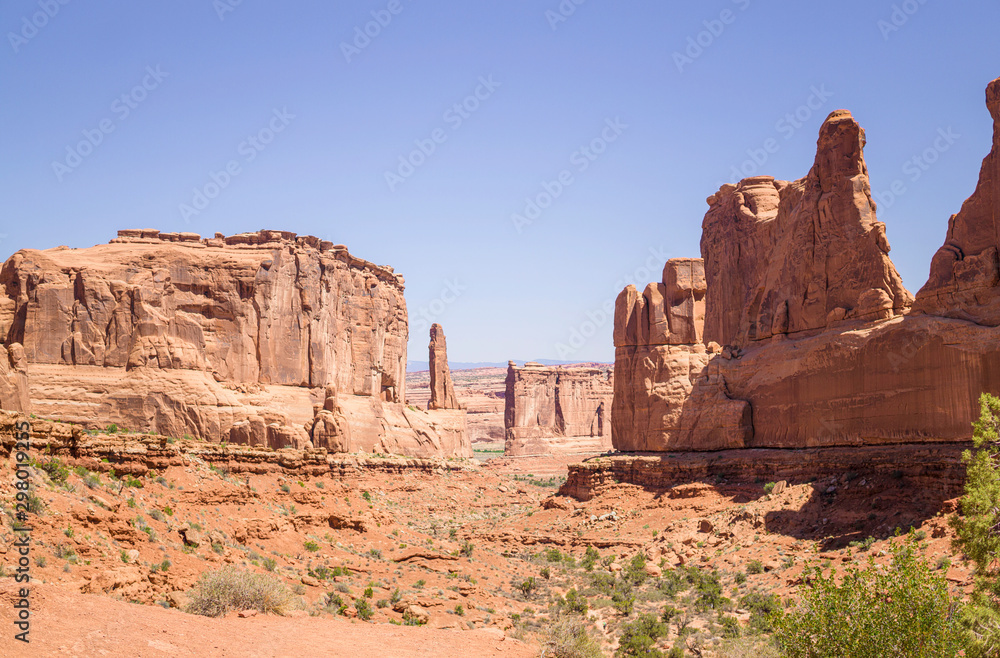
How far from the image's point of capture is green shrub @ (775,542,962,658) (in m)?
12.5

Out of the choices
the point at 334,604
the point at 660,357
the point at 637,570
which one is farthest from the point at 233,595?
the point at 660,357

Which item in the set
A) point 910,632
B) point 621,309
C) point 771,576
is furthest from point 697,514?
point 910,632

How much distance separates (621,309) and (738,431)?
13.3m

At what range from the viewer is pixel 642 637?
817 inches

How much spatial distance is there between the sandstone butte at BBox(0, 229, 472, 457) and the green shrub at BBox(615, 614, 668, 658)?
29548 millimetres

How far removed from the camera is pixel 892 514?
2677 centimetres

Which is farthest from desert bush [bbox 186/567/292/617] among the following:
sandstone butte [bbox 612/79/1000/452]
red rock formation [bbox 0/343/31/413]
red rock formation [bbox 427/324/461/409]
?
red rock formation [bbox 427/324/461/409]

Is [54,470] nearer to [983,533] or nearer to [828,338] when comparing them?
[983,533]

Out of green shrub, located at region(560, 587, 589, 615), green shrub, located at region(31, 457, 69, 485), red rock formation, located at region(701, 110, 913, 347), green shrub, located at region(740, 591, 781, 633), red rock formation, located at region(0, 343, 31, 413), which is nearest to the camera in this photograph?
green shrub, located at region(31, 457, 69, 485)

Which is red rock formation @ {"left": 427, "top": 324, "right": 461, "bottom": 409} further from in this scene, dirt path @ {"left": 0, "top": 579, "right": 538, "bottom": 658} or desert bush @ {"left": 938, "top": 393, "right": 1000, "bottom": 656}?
desert bush @ {"left": 938, "top": 393, "right": 1000, "bottom": 656}

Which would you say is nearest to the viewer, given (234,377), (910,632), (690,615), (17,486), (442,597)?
(910,632)

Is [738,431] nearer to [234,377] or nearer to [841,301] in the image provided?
[841,301]

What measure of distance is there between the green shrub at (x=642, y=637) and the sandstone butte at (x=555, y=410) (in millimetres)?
89325

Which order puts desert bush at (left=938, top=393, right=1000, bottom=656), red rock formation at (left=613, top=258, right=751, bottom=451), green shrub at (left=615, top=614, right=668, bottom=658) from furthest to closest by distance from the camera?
red rock formation at (left=613, top=258, right=751, bottom=451), green shrub at (left=615, top=614, right=668, bottom=658), desert bush at (left=938, top=393, right=1000, bottom=656)
